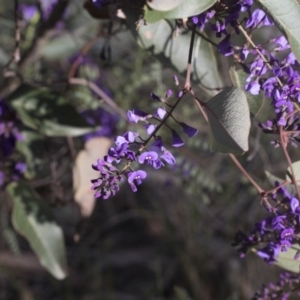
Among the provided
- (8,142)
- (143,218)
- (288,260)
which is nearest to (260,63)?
(288,260)

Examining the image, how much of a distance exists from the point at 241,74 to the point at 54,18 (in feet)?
1.31

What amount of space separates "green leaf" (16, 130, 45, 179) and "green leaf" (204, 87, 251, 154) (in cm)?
49

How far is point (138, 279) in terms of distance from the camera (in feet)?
5.90

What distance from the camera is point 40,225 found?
97 cm

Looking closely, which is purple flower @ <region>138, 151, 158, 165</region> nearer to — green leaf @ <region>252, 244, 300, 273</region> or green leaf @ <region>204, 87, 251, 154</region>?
green leaf @ <region>204, 87, 251, 154</region>

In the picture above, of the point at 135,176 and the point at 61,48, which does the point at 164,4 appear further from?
the point at 61,48

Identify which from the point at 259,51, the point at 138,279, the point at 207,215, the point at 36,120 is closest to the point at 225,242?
the point at 207,215

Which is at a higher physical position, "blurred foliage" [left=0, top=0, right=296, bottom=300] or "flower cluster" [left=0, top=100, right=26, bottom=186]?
"flower cluster" [left=0, top=100, right=26, bottom=186]

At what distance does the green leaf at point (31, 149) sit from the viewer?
964mm

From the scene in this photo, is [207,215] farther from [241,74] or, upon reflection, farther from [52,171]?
[241,74]

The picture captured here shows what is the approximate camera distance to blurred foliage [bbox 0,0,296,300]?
1.34 metres

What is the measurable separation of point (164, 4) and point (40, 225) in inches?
22.1

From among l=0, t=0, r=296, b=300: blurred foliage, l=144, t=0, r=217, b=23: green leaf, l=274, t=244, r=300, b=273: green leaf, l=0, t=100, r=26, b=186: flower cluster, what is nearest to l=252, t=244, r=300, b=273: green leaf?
l=274, t=244, r=300, b=273: green leaf

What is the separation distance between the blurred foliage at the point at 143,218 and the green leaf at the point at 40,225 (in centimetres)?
20
